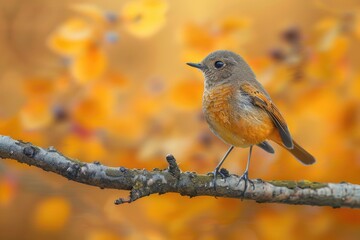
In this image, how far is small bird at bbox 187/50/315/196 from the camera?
11.2 feet

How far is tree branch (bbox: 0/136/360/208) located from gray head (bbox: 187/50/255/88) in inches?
24.5

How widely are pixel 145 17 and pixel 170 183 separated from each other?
1585mm

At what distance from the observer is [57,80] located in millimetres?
4453

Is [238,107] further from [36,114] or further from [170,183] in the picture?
[36,114]

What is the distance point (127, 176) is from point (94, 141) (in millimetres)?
1822

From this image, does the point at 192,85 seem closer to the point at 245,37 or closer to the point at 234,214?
the point at 245,37

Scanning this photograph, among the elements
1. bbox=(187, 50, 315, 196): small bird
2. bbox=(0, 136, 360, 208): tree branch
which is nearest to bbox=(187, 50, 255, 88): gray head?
bbox=(187, 50, 315, 196): small bird

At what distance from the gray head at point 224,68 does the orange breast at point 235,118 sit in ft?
0.39

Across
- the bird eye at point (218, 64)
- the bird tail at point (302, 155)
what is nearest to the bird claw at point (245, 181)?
the bird tail at point (302, 155)

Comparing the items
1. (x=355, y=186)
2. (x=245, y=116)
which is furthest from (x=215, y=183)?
(x=355, y=186)

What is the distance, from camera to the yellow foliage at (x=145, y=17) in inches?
165

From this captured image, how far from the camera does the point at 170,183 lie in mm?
3008

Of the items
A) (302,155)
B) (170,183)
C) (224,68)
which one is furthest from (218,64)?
(170,183)

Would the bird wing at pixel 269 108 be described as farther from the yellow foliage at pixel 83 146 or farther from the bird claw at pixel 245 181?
the yellow foliage at pixel 83 146
